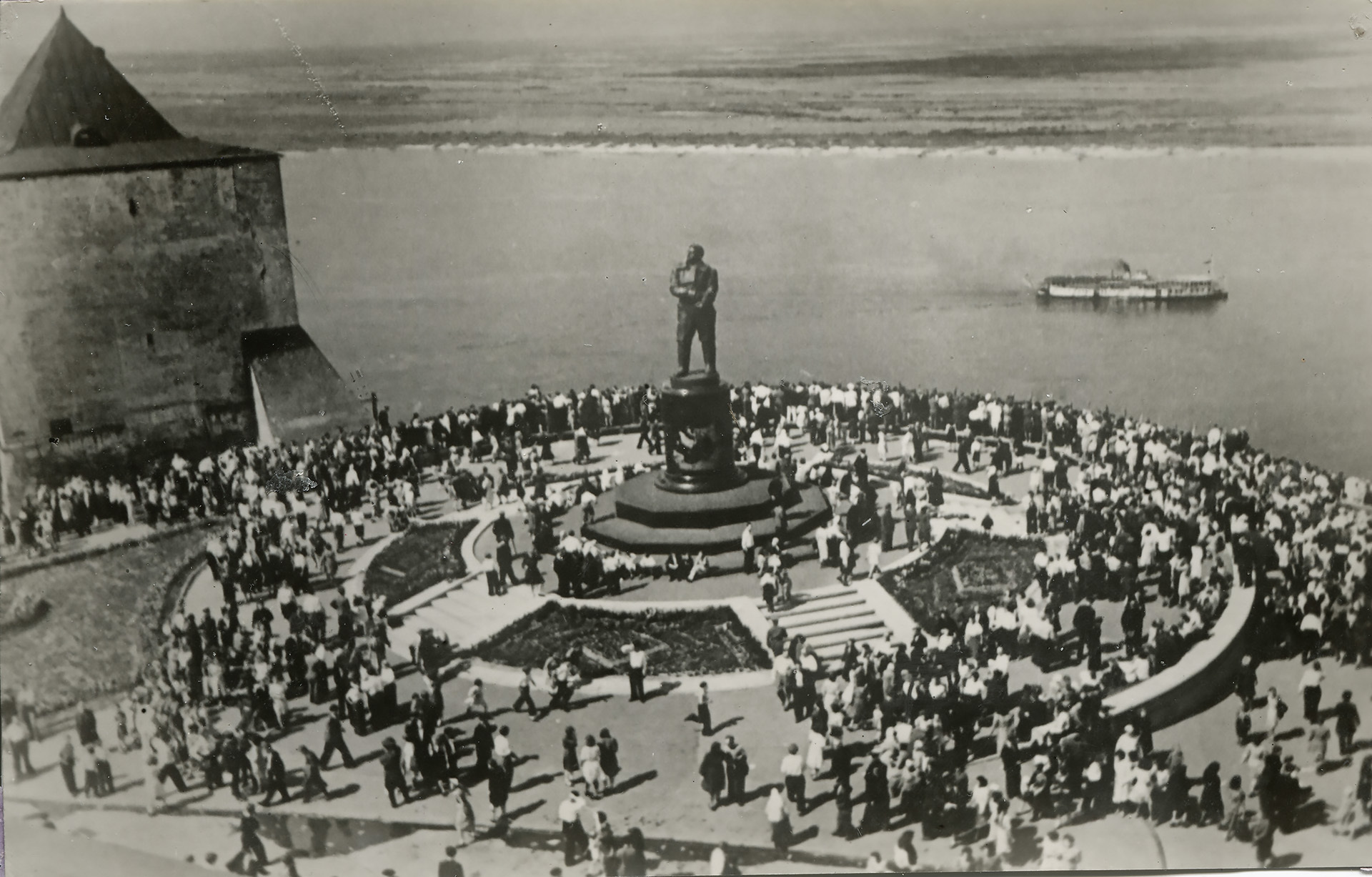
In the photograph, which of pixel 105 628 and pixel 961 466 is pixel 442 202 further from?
pixel 961 466

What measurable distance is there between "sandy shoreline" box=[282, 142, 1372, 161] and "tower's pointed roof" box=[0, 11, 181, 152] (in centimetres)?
215

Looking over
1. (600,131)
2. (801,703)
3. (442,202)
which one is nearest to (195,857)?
(801,703)

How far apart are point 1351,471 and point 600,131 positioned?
1233cm

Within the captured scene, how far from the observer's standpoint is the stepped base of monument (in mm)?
17547

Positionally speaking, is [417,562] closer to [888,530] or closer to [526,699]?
[526,699]

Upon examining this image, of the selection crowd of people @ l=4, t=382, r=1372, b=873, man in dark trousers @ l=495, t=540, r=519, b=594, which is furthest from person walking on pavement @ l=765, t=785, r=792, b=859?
man in dark trousers @ l=495, t=540, r=519, b=594

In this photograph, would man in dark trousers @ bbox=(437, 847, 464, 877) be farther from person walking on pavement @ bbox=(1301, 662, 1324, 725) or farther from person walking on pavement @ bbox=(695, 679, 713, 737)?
person walking on pavement @ bbox=(1301, 662, 1324, 725)

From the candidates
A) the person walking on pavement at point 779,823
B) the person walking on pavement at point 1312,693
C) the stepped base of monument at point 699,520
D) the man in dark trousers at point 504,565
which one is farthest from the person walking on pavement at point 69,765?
the person walking on pavement at point 1312,693

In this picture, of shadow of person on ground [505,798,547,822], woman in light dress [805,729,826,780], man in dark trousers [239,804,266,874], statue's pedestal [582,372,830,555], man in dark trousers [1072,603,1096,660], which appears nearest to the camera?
man in dark trousers [239,804,266,874]

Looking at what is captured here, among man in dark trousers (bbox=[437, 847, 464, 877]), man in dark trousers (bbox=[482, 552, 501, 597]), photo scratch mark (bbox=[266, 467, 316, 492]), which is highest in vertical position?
photo scratch mark (bbox=[266, 467, 316, 492])

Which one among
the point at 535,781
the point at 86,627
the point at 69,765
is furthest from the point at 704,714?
the point at 86,627

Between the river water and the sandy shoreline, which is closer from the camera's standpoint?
the sandy shoreline

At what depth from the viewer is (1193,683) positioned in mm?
14281

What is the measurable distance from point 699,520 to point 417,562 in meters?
4.54
